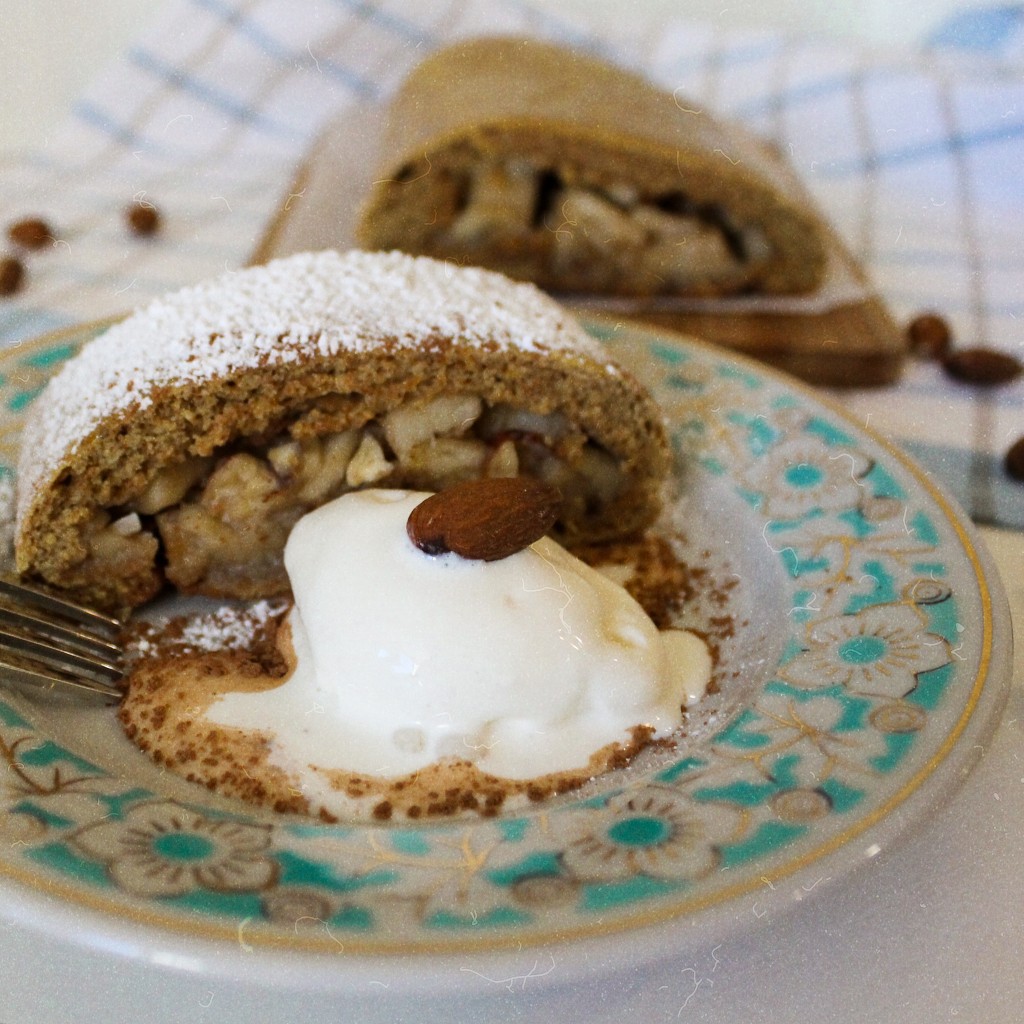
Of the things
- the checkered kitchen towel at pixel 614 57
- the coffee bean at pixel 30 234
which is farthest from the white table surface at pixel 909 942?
the coffee bean at pixel 30 234

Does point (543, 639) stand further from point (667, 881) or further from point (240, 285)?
point (240, 285)

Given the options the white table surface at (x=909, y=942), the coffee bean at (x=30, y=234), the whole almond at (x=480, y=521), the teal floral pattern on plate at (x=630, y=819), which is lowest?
the white table surface at (x=909, y=942)

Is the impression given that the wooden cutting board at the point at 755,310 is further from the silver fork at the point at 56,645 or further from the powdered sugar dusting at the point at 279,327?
the silver fork at the point at 56,645

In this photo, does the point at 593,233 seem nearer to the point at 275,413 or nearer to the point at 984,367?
the point at 984,367

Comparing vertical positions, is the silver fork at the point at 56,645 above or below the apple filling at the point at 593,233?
below

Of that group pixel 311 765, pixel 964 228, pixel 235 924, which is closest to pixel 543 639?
pixel 311 765

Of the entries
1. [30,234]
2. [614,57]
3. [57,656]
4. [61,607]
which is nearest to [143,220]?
[30,234]

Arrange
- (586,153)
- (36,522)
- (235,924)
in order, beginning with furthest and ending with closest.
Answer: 1. (586,153)
2. (36,522)
3. (235,924)

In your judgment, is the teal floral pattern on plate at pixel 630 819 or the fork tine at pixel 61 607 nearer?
the teal floral pattern on plate at pixel 630 819

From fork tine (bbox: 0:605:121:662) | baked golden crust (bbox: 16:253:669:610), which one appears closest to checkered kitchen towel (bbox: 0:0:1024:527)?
baked golden crust (bbox: 16:253:669:610)
